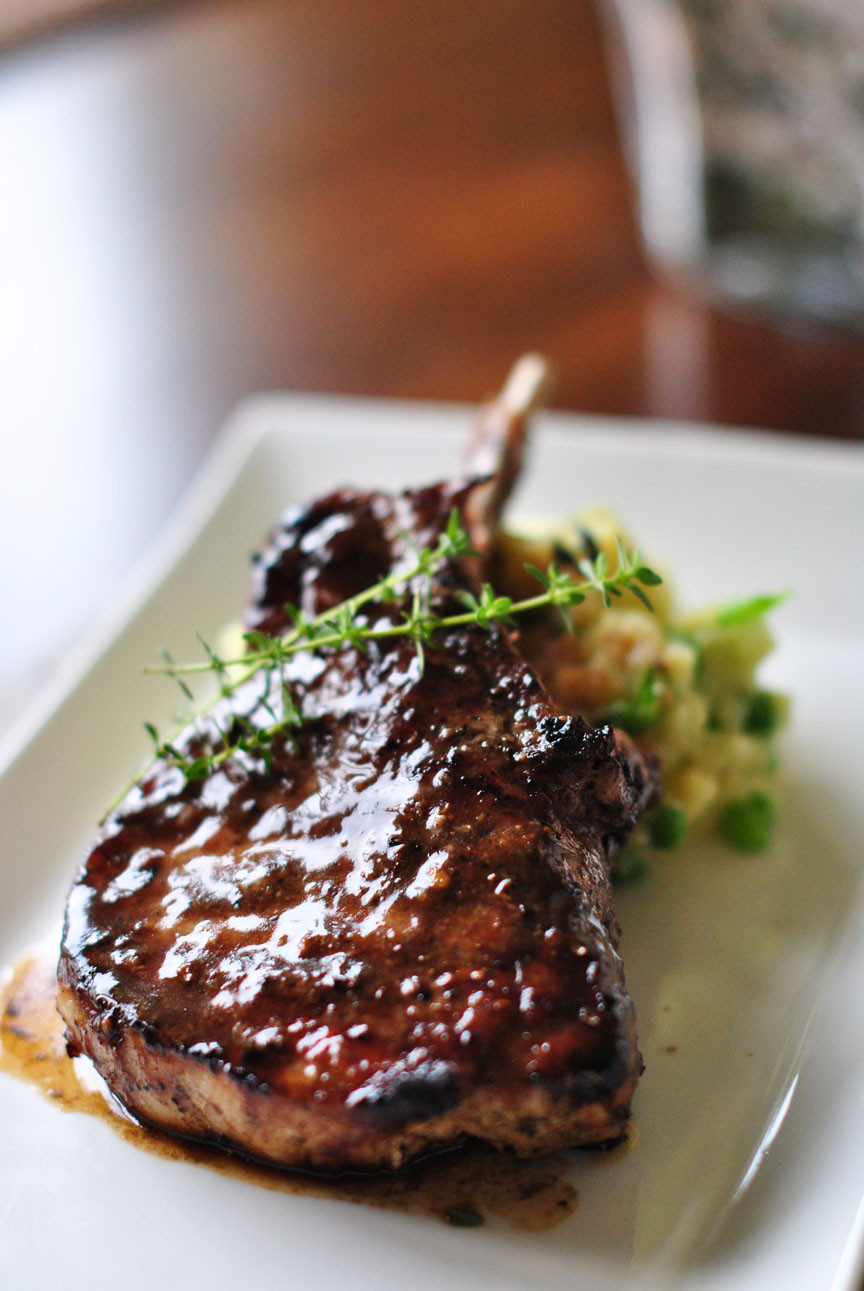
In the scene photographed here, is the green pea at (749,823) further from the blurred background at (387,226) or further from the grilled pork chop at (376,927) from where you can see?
the blurred background at (387,226)

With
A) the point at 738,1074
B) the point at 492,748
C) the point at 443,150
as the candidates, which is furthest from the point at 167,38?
the point at 738,1074

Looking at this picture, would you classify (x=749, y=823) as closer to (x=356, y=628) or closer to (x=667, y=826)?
(x=667, y=826)

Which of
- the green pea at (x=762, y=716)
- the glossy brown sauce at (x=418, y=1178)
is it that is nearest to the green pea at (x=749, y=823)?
the green pea at (x=762, y=716)

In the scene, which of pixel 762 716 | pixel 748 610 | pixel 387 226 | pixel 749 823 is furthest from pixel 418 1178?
pixel 387 226

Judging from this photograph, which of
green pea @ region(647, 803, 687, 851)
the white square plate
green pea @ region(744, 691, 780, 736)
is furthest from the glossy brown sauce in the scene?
green pea @ region(744, 691, 780, 736)

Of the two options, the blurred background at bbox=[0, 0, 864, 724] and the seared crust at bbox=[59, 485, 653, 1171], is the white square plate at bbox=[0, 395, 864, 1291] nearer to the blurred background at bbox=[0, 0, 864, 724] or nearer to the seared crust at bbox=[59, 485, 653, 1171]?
the seared crust at bbox=[59, 485, 653, 1171]

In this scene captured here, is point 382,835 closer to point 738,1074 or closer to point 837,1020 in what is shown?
point 738,1074
